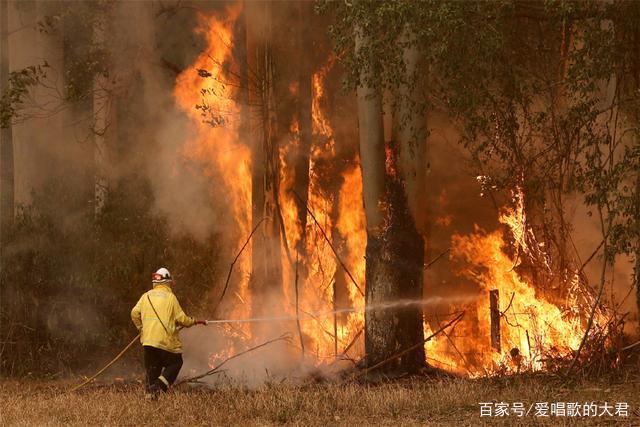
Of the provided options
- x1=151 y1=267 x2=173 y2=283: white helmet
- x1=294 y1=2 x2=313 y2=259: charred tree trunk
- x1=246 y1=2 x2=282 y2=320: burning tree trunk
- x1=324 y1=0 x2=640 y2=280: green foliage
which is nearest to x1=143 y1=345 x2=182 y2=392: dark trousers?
x1=151 y1=267 x2=173 y2=283: white helmet

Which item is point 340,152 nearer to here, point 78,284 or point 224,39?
point 224,39

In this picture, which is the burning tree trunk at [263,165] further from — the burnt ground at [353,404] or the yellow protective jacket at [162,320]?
the yellow protective jacket at [162,320]

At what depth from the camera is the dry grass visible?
10.3 metres

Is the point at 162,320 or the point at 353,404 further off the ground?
the point at 162,320

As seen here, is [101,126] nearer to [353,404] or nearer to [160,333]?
[160,333]

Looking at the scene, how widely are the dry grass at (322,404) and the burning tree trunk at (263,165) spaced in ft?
15.0

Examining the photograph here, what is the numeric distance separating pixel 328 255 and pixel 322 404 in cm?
613

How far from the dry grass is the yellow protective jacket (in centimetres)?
63

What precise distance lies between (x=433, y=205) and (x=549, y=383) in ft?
18.8

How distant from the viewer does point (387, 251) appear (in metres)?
13.8

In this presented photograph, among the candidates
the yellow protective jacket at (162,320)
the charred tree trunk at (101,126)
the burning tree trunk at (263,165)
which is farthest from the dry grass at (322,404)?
the charred tree trunk at (101,126)

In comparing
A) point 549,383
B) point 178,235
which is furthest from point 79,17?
point 549,383

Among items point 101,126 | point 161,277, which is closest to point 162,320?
point 161,277

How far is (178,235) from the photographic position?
1981 centimetres
